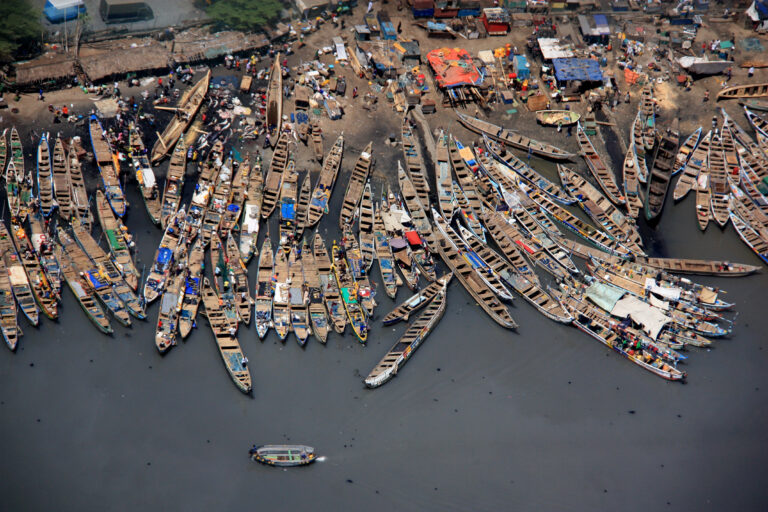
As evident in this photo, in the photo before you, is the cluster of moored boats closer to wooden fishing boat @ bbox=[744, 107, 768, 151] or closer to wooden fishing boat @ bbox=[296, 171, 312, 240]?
wooden fishing boat @ bbox=[296, 171, 312, 240]

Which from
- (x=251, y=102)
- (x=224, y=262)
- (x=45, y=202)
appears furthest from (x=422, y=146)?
(x=45, y=202)

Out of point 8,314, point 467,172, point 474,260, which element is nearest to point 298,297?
point 474,260

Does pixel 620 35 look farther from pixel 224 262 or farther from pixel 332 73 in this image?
pixel 224 262

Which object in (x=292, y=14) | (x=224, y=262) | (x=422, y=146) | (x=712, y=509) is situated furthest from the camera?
(x=292, y=14)

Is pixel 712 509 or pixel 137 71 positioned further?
pixel 137 71

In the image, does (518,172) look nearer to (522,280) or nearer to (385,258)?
(522,280)

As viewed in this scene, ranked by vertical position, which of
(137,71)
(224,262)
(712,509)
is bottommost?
(712,509)
